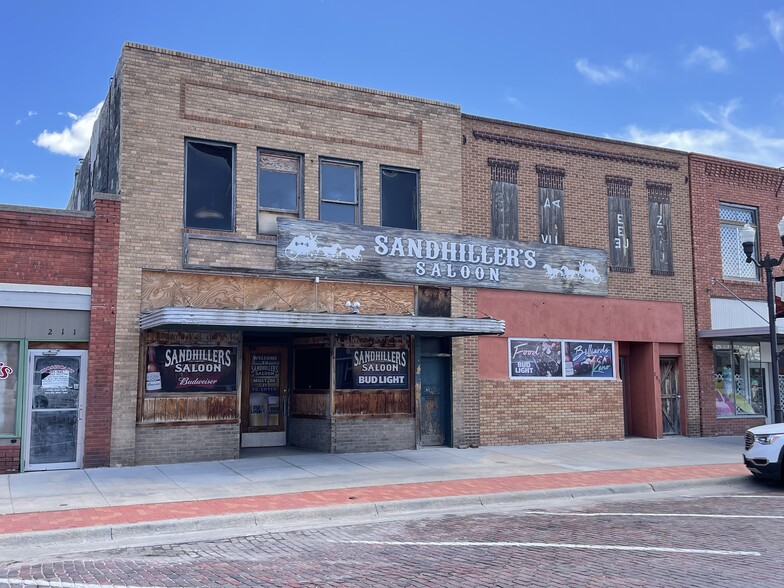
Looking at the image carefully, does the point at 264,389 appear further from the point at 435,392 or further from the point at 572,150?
the point at 572,150

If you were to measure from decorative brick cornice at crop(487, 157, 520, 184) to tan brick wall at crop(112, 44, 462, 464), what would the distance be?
989 millimetres

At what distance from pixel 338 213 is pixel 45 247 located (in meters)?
5.79

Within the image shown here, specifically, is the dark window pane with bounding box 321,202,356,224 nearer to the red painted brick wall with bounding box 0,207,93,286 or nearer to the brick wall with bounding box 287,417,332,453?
the brick wall with bounding box 287,417,332,453

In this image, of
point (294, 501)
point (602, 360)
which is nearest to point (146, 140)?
point (294, 501)

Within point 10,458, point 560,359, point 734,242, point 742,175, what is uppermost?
point 742,175

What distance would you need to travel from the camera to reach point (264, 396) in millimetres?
16719

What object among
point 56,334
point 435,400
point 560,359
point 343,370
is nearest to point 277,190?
point 343,370

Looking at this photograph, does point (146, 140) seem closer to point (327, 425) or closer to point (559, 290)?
point (327, 425)

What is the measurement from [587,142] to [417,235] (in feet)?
19.1

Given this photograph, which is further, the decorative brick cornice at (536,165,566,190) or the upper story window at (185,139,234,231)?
the decorative brick cornice at (536,165,566,190)

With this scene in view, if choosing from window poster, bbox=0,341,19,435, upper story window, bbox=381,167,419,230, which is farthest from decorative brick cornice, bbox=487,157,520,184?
window poster, bbox=0,341,19,435

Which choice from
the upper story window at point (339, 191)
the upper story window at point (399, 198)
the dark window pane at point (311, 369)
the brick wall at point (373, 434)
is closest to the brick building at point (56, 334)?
the dark window pane at point (311, 369)

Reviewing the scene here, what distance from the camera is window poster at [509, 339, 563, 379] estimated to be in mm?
17969

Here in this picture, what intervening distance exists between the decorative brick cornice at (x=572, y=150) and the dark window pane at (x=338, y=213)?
3889mm
